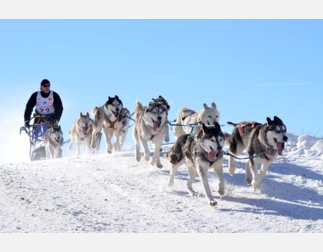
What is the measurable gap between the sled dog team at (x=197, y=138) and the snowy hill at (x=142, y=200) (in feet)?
1.02

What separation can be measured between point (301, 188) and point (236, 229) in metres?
2.75

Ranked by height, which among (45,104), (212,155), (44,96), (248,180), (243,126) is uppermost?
(44,96)

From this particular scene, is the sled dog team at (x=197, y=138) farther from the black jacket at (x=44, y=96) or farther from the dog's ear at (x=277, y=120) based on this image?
the black jacket at (x=44, y=96)

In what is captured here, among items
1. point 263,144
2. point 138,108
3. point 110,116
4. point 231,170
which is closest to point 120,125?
point 110,116

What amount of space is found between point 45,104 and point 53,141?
200cm

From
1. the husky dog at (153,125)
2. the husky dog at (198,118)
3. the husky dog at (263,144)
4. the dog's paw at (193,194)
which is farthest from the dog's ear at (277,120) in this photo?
the husky dog at (153,125)

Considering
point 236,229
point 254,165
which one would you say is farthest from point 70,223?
point 254,165

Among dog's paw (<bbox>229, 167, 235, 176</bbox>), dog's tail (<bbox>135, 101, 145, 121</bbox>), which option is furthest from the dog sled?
dog's paw (<bbox>229, 167, 235, 176</bbox>)

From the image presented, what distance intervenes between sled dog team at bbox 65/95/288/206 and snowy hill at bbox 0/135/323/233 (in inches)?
12.2

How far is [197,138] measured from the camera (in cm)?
887

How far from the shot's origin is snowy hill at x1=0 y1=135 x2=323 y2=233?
7273 millimetres

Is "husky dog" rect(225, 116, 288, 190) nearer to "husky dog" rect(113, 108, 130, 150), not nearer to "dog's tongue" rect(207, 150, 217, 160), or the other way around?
"dog's tongue" rect(207, 150, 217, 160)

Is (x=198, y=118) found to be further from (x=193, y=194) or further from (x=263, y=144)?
(x=193, y=194)

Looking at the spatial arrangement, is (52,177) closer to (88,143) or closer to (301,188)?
(301,188)
